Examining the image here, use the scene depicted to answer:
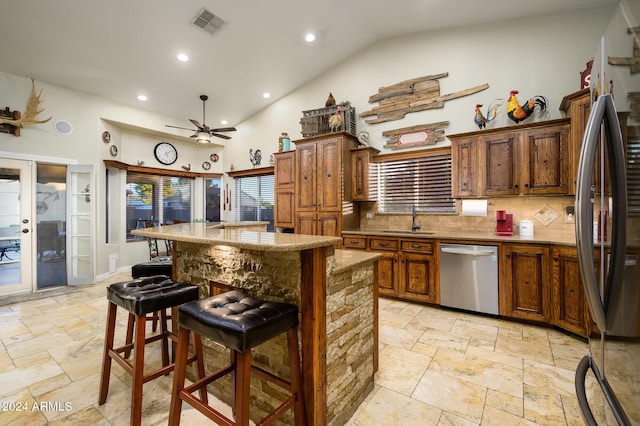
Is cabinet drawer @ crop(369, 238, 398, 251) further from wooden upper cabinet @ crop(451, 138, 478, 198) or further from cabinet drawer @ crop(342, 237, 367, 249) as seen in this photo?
wooden upper cabinet @ crop(451, 138, 478, 198)

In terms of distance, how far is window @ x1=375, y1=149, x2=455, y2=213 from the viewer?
408cm

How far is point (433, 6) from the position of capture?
3600 mm

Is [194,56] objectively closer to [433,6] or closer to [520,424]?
[433,6]

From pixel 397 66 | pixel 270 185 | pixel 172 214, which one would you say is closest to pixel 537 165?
pixel 397 66

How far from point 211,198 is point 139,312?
578 centimetres

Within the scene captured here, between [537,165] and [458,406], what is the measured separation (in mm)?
2757

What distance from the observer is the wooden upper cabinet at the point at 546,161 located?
304 centimetres

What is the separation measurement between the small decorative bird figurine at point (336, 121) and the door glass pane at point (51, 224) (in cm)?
457

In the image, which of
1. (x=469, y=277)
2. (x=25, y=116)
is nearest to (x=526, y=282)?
(x=469, y=277)

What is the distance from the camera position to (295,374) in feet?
4.61

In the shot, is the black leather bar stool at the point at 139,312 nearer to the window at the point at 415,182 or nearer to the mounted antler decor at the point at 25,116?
the window at the point at 415,182

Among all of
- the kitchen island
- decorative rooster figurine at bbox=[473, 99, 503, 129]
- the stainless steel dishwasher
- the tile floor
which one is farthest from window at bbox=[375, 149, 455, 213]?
the kitchen island

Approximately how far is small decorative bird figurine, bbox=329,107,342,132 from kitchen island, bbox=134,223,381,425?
3077 mm

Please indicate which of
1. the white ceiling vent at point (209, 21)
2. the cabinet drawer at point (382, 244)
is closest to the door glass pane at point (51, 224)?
the white ceiling vent at point (209, 21)
